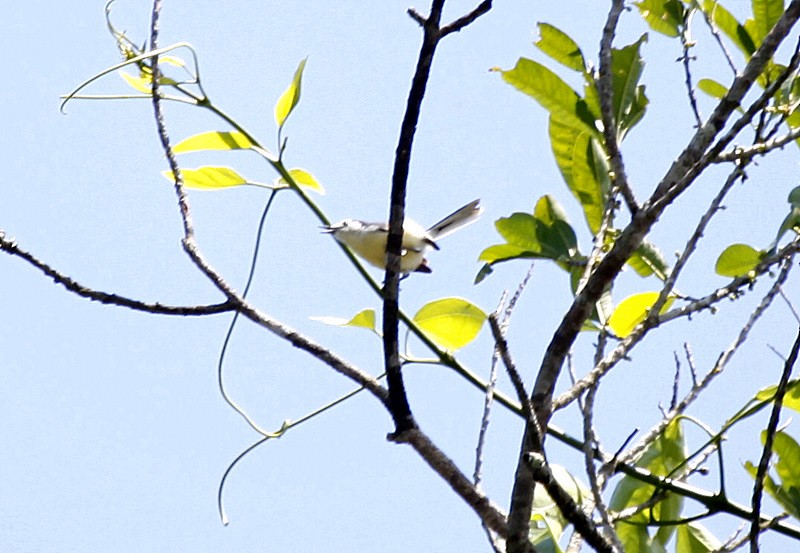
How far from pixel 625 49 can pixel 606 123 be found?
0.41 meters

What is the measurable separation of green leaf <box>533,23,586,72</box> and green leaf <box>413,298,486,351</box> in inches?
22.9

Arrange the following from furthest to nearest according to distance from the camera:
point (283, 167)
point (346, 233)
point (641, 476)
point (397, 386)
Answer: point (346, 233), point (283, 167), point (641, 476), point (397, 386)

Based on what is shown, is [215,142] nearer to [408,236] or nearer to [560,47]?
[560,47]

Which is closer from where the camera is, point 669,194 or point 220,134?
point 669,194

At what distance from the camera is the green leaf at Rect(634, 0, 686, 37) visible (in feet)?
7.63

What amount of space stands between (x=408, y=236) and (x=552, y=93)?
6.43 feet

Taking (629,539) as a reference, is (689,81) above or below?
above

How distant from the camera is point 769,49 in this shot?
1.84 m

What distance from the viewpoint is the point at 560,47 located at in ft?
7.38

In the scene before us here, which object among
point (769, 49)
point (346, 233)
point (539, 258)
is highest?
point (346, 233)

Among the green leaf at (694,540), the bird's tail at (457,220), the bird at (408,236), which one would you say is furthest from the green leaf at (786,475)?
the bird's tail at (457,220)

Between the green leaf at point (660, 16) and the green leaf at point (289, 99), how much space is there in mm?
809

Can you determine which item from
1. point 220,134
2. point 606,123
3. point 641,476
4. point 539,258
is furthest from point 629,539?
point 220,134

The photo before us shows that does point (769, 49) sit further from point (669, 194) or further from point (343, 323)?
point (343, 323)
